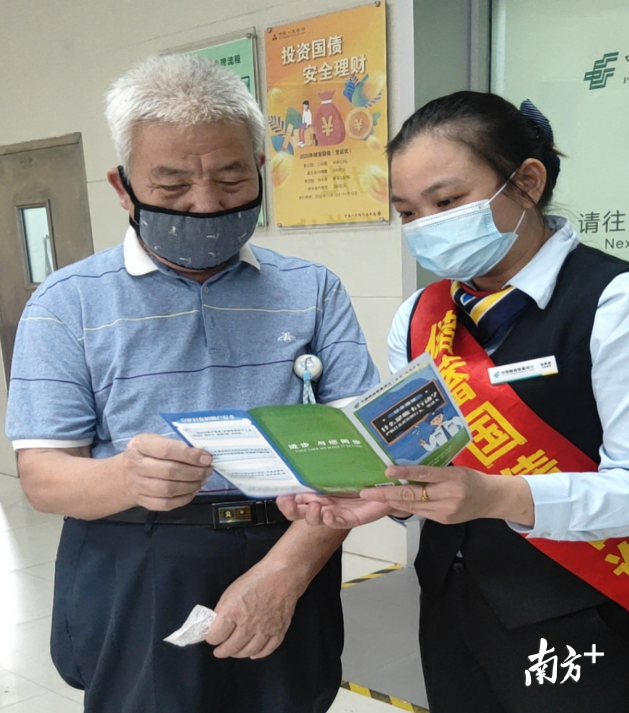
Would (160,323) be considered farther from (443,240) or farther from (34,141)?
(34,141)

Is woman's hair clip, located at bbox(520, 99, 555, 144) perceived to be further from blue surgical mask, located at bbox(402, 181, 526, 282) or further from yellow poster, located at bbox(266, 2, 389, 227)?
yellow poster, located at bbox(266, 2, 389, 227)

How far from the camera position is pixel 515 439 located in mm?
1222

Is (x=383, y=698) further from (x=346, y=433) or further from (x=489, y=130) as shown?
(x=489, y=130)

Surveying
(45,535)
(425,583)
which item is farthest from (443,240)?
(45,535)

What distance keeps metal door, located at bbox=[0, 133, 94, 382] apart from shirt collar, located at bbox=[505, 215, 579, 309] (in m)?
3.67

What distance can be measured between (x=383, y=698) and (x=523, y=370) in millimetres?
1560

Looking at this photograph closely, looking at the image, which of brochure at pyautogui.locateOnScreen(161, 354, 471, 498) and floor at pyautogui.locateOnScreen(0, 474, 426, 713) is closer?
brochure at pyautogui.locateOnScreen(161, 354, 471, 498)

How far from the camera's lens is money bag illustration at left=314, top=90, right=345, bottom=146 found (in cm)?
318

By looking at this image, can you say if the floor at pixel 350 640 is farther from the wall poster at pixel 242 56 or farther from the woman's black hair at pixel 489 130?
the wall poster at pixel 242 56

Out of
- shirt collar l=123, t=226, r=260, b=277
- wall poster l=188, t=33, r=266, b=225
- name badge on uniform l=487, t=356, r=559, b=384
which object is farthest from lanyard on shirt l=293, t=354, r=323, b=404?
wall poster l=188, t=33, r=266, b=225

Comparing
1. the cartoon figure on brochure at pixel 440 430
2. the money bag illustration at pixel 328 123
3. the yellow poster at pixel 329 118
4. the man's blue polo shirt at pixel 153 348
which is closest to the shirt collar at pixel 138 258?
the man's blue polo shirt at pixel 153 348

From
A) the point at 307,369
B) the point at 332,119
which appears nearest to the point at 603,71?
the point at 332,119

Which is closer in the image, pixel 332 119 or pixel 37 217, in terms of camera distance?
pixel 332 119

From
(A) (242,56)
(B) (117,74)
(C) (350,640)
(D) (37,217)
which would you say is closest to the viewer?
(C) (350,640)
